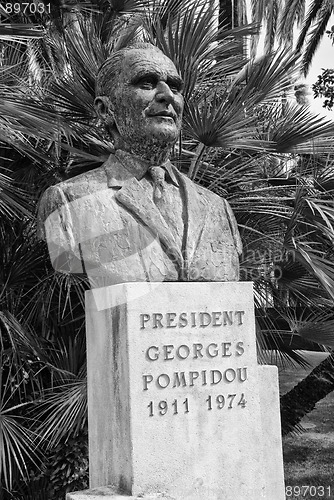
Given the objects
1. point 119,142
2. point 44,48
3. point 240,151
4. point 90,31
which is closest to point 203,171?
point 240,151

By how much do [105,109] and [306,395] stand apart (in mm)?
4670

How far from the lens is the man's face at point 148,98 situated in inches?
147

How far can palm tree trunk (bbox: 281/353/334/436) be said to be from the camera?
7.63m

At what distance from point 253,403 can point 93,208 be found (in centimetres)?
115

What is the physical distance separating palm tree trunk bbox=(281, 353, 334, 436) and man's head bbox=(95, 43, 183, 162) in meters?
4.32

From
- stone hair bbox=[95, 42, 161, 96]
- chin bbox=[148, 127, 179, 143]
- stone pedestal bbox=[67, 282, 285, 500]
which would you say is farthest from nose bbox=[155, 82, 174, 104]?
stone pedestal bbox=[67, 282, 285, 500]

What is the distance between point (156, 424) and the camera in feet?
11.3

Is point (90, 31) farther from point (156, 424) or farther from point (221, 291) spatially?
point (156, 424)

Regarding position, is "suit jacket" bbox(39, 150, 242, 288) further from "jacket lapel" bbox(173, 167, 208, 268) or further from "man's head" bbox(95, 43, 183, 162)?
"man's head" bbox(95, 43, 183, 162)

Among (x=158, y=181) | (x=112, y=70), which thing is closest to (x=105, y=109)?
(x=112, y=70)

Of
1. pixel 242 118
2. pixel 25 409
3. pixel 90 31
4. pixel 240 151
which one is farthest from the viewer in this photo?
pixel 240 151

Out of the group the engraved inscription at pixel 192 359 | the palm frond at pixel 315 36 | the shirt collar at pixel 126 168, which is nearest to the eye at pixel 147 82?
the shirt collar at pixel 126 168

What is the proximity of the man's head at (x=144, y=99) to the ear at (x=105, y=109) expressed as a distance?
3 cm

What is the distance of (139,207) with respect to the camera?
371cm
